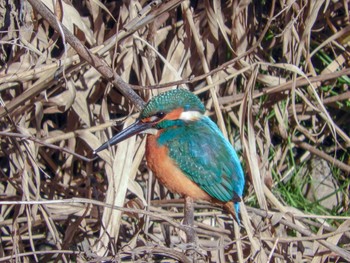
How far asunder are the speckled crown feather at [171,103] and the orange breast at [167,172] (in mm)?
135

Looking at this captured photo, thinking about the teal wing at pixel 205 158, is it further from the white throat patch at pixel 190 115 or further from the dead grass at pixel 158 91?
the dead grass at pixel 158 91

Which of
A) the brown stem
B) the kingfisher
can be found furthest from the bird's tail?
the brown stem

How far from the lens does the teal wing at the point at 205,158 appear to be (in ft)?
8.29

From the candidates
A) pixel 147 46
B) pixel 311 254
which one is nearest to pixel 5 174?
pixel 147 46

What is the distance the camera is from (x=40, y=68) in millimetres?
2570

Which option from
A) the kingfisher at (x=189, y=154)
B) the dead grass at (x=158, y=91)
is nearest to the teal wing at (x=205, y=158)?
the kingfisher at (x=189, y=154)

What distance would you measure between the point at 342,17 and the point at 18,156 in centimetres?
160

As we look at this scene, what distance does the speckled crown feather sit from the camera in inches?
94.9

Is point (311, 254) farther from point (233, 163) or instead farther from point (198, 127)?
point (198, 127)

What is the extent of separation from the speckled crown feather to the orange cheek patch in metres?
0.01

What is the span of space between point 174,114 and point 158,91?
43 cm

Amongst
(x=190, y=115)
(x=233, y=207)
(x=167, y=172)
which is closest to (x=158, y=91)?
(x=190, y=115)

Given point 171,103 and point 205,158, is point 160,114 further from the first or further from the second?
point 205,158

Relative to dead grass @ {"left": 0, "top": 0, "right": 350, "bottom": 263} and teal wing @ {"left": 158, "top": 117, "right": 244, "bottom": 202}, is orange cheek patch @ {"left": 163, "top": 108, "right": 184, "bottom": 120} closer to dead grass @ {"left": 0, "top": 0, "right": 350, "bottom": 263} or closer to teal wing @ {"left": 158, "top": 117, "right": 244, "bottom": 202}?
teal wing @ {"left": 158, "top": 117, "right": 244, "bottom": 202}
